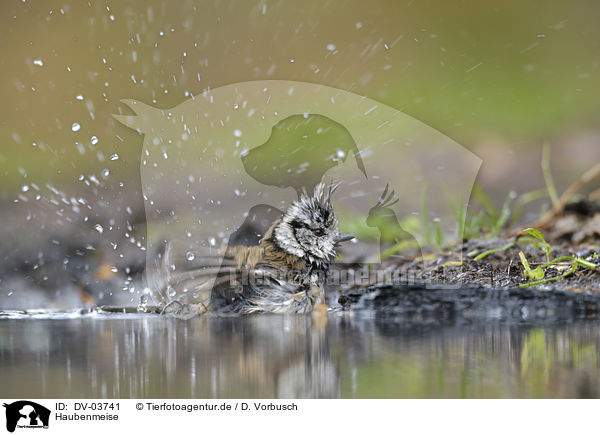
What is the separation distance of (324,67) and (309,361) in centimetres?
278

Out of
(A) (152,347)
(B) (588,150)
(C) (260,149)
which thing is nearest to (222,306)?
(A) (152,347)

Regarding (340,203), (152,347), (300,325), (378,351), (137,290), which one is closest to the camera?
(378,351)

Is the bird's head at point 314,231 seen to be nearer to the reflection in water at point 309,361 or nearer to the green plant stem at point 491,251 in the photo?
the reflection in water at point 309,361

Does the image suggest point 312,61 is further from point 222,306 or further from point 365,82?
point 222,306

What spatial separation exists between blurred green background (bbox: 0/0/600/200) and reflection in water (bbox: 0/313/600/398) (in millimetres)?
1878

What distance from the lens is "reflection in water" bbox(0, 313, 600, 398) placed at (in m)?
1.31

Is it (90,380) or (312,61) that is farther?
(312,61)

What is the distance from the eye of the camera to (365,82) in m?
4.00

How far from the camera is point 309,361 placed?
1.55 m

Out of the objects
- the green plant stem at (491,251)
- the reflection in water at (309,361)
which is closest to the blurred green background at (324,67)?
the green plant stem at (491,251)

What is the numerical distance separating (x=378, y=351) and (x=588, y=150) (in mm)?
3224
